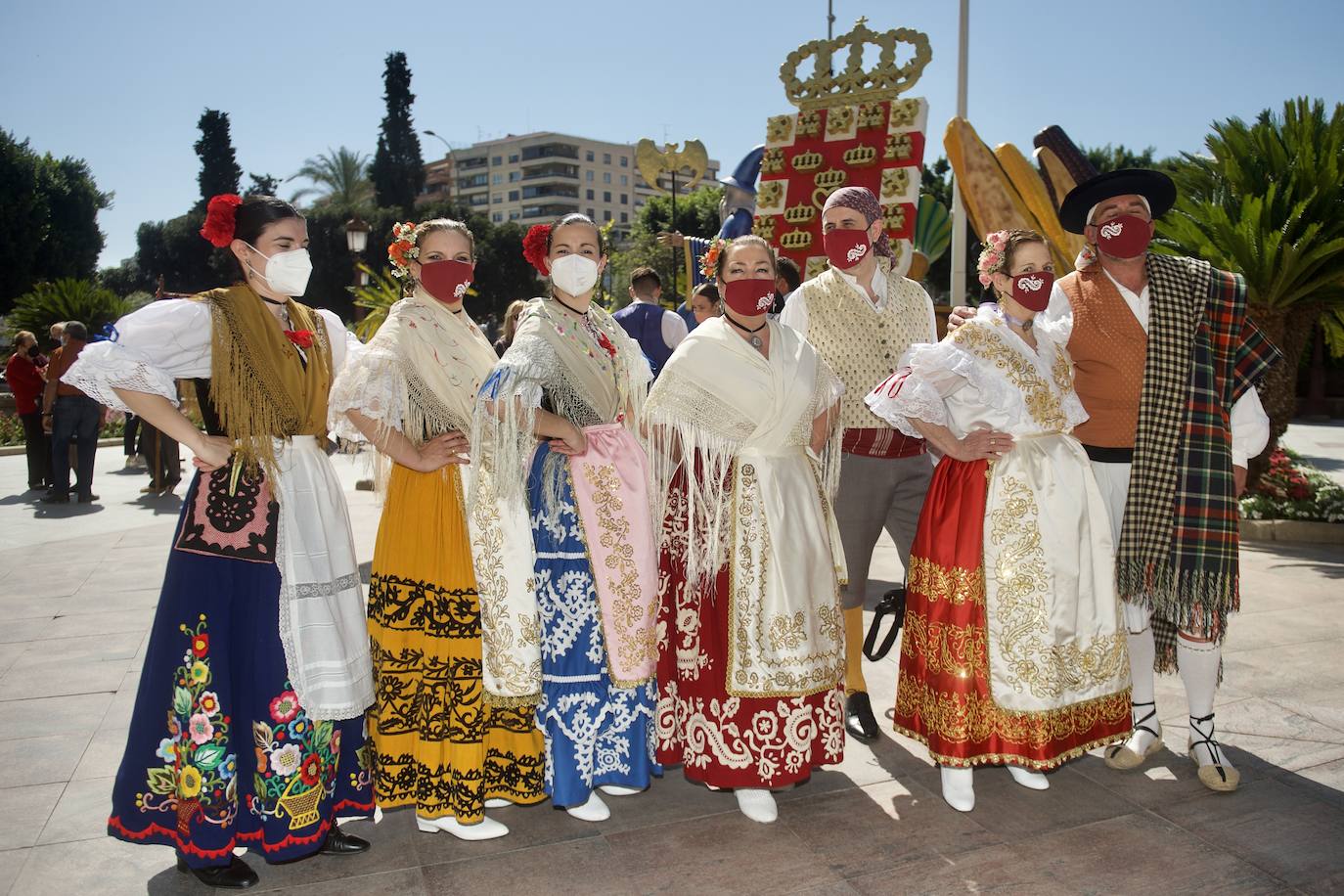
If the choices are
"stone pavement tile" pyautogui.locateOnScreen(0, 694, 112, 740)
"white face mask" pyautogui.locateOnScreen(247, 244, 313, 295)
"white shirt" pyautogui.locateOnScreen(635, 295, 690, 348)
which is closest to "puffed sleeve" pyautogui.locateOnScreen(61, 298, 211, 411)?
"white face mask" pyautogui.locateOnScreen(247, 244, 313, 295)

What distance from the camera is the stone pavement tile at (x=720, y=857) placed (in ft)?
9.68

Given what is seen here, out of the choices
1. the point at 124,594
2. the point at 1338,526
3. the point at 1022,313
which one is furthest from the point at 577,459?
the point at 1338,526

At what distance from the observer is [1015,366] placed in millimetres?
3498

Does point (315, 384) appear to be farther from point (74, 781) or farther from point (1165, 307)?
point (1165, 307)

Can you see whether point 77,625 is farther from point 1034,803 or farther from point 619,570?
point 1034,803

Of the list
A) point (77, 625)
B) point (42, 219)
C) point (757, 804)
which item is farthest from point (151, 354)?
point (42, 219)

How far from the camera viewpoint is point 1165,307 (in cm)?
366

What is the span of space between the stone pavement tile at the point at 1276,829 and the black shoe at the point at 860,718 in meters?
1.12

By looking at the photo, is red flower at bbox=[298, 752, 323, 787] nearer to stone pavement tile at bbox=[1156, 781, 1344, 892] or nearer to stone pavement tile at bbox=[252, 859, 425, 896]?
stone pavement tile at bbox=[252, 859, 425, 896]

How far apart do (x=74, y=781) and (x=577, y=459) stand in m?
2.31

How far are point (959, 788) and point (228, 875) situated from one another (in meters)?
2.38

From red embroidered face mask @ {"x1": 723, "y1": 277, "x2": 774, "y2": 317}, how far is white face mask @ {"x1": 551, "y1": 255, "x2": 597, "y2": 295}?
0.48 metres

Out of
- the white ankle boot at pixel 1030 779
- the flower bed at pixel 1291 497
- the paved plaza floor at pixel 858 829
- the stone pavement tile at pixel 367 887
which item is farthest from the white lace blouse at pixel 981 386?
the flower bed at pixel 1291 497

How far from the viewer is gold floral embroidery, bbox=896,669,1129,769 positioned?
11.2 feet
